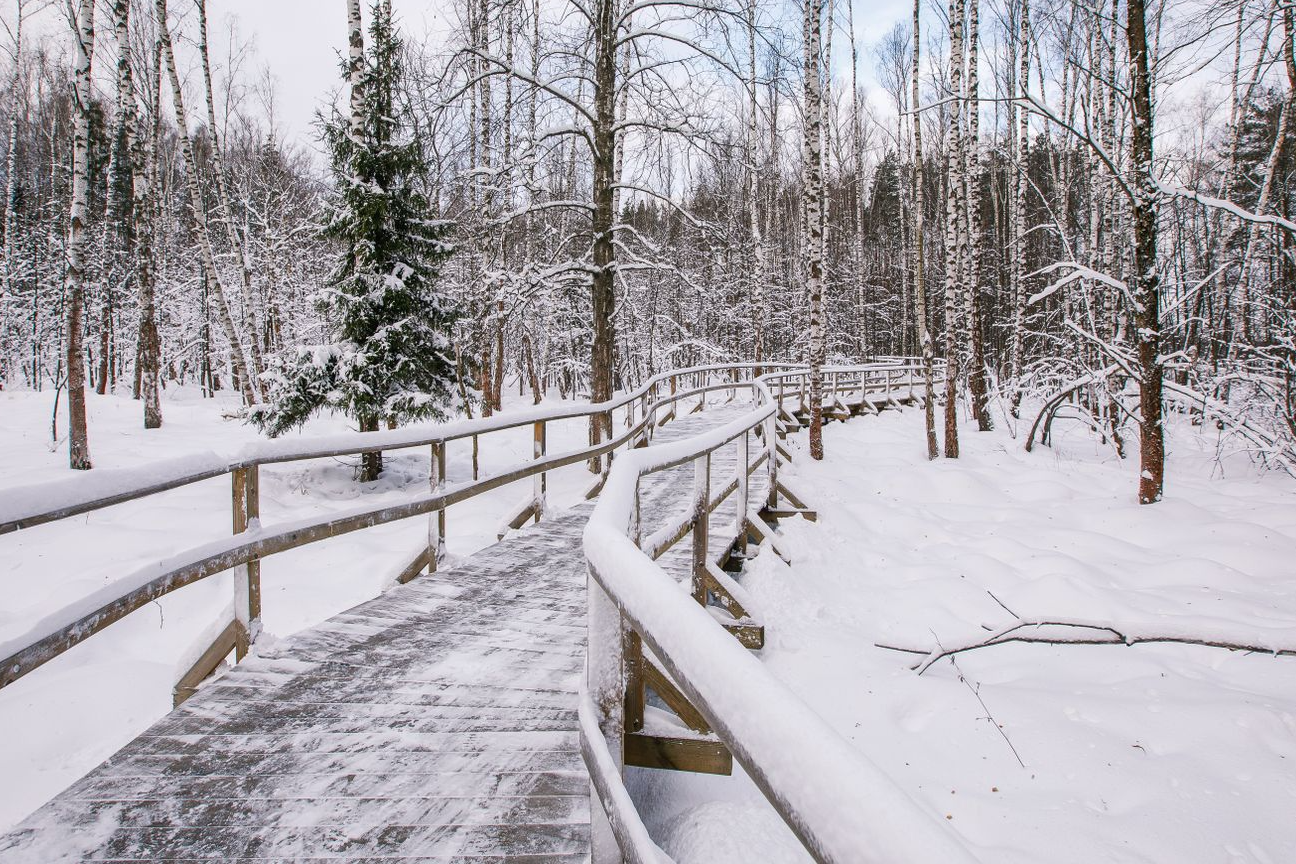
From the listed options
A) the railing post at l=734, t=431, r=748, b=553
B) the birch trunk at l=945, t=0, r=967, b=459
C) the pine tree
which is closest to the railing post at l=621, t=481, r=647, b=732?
the railing post at l=734, t=431, r=748, b=553

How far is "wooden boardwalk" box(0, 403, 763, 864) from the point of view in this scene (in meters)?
2.04

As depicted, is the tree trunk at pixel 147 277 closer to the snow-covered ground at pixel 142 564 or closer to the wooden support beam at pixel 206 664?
the snow-covered ground at pixel 142 564

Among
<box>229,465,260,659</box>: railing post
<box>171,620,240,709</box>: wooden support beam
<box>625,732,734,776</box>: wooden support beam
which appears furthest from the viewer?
<box>229,465,260,659</box>: railing post

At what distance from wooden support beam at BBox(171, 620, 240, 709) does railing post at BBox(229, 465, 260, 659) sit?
0.12 ft

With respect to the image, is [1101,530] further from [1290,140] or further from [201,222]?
[201,222]

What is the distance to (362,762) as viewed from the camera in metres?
2.49

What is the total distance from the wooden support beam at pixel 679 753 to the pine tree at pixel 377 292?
9532 mm

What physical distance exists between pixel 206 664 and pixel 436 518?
6.55 ft

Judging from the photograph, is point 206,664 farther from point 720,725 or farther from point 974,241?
point 974,241

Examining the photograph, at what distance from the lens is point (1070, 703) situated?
3979mm

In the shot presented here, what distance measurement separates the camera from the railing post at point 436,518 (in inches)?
190

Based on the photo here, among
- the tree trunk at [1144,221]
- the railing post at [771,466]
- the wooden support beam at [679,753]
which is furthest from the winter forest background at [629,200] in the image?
the wooden support beam at [679,753]

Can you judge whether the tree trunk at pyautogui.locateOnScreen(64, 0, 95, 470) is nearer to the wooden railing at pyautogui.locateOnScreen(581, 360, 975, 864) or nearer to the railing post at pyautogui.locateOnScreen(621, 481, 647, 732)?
the railing post at pyautogui.locateOnScreen(621, 481, 647, 732)

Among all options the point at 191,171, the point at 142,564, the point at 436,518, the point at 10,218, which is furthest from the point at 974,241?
the point at 10,218
